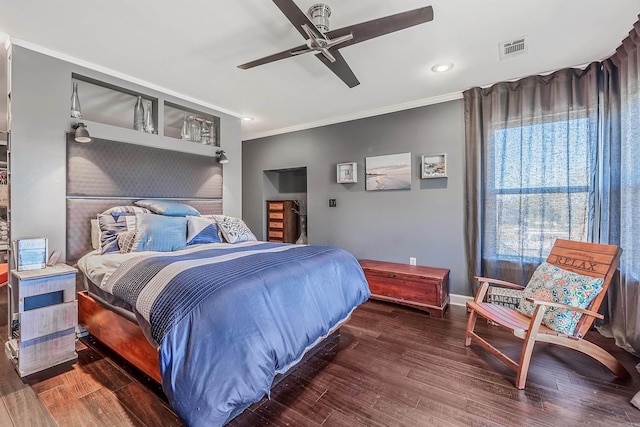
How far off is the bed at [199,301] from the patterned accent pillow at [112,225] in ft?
0.09

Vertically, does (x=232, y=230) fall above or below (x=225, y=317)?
above

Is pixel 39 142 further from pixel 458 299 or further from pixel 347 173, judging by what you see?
pixel 458 299

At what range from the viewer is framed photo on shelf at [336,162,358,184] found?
13.7ft

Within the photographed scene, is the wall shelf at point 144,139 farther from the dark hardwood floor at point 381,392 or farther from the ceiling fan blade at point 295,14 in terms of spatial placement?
the ceiling fan blade at point 295,14

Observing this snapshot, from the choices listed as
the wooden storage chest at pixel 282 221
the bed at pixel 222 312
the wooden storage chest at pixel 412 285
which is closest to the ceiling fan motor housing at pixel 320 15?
the bed at pixel 222 312

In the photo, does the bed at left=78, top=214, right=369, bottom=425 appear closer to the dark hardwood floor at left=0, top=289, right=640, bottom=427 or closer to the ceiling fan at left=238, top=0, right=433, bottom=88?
the dark hardwood floor at left=0, top=289, right=640, bottom=427

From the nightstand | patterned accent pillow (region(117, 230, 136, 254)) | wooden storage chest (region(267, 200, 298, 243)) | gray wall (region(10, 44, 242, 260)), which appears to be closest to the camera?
the nightstand

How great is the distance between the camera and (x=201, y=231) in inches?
115

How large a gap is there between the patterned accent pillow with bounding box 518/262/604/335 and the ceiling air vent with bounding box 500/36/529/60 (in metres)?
1.86

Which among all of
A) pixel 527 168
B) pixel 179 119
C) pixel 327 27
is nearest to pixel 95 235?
pixel 179 119

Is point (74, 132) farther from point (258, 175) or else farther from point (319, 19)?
point (258, 175)

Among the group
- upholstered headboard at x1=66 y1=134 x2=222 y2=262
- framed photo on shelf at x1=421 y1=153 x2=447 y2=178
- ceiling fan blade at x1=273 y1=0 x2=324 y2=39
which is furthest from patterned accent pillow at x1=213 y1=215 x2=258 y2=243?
framed photo on shelf at x1=421 y1=153 x2=447 y2=178

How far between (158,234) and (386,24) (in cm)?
244

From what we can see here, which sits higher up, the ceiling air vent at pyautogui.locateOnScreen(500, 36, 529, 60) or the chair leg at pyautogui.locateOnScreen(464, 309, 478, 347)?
the ceiling air vent at pyautogui.locateOnScreen(500, 36, 529, 60)
